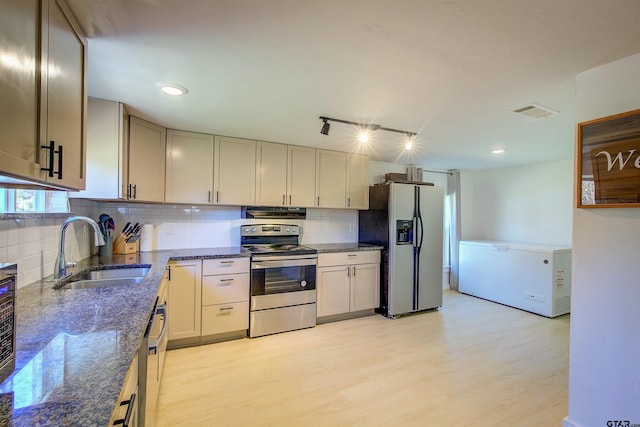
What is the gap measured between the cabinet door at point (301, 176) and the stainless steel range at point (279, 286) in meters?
0.57

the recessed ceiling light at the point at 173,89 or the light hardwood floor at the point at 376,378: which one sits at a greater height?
the recessed ceiling light at the point at 173,89

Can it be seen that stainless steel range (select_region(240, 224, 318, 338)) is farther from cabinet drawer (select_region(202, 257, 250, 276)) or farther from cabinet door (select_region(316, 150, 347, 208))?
cabinet door (select_region(316, 150, 347, 208))

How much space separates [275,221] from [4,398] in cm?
303

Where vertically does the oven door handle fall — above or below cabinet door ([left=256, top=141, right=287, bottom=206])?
below

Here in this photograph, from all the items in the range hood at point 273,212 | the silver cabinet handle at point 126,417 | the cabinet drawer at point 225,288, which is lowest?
the cabinet drawer at point 225,288

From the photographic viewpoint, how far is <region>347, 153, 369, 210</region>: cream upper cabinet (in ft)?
12.9

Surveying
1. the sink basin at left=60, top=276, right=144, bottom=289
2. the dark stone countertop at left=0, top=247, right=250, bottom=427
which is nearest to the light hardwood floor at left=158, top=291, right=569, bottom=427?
the sink basin at left=60, top=276, right=144, bottom=289

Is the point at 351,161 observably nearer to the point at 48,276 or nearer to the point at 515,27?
the point at 515,27

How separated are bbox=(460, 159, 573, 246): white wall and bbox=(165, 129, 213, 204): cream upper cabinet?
4.37 metres

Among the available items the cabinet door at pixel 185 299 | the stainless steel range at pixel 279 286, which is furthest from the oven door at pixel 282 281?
the cabinet door at pixel 185 299

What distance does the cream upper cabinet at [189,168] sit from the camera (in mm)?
2956

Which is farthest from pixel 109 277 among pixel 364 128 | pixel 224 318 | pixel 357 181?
pixel 357 181

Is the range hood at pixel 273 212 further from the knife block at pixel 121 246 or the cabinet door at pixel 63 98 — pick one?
the cabinet door at pixel 63 98

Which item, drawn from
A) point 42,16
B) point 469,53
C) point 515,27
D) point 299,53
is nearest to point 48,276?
point 42,16
